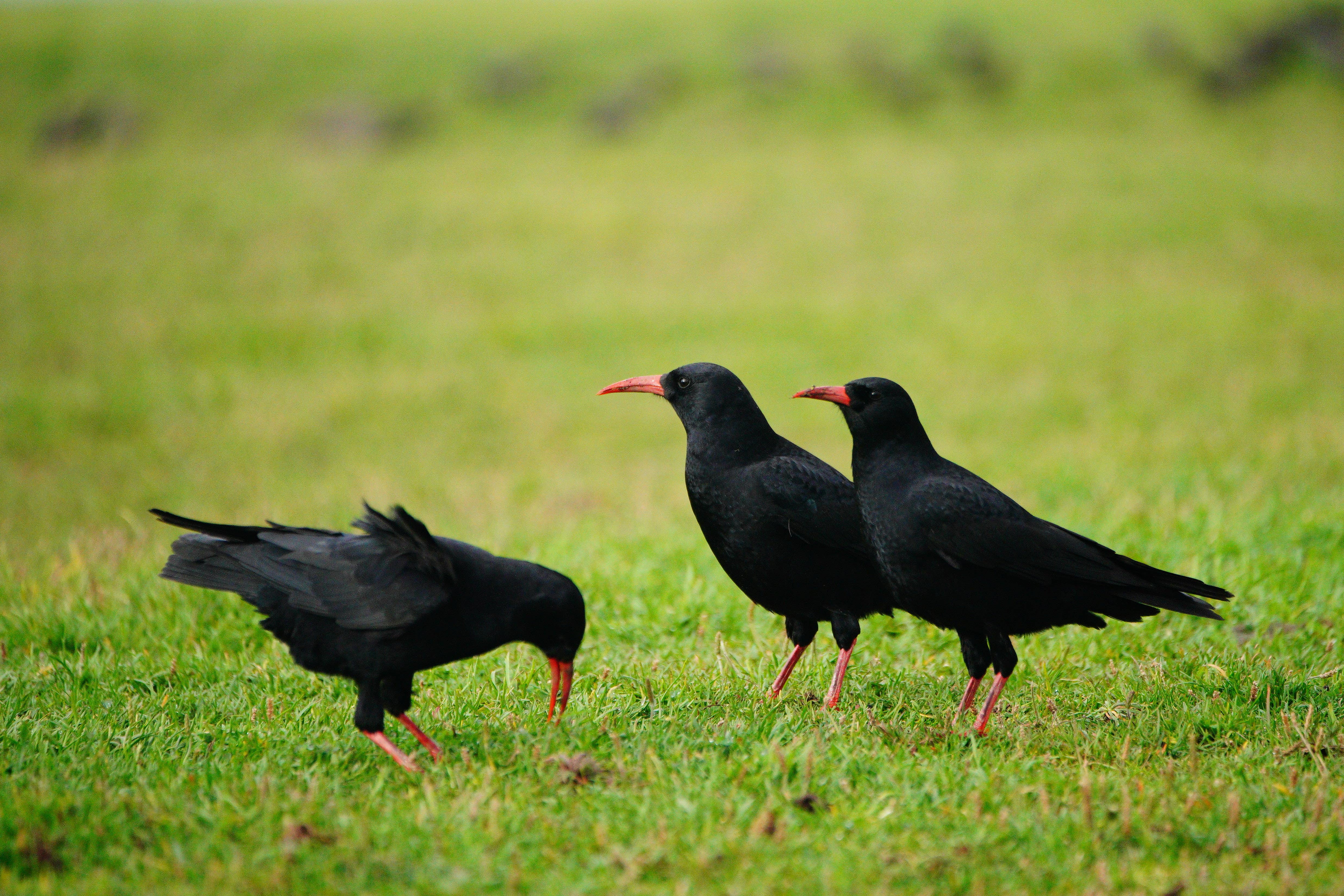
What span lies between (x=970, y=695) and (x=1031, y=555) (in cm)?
67

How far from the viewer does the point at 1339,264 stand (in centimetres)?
1867

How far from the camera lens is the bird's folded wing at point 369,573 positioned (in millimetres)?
4039

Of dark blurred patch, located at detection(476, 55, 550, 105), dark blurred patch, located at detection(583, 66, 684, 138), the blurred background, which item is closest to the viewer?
the blurred background

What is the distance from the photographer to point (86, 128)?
27.4 meters

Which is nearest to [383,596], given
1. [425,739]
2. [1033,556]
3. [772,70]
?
[425,739]

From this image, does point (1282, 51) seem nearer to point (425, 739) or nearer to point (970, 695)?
point (970, 695)

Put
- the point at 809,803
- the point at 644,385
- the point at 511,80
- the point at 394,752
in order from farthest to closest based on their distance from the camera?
the point at 511,80 → the point at 644,385 → the point at 394,752 → the point at 809,803

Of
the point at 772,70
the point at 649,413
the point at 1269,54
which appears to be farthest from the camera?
the point at 772,70

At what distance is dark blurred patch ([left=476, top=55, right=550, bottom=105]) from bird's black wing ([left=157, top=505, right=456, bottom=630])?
2846 cm

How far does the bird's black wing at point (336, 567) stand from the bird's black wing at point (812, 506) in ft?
4.82

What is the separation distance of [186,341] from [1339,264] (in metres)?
18.7

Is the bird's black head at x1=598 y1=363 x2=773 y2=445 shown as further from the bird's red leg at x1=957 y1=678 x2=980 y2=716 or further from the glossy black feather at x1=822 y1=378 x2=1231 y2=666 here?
the bird's red leg at x1=957 y1=678 x2=980 y2=716

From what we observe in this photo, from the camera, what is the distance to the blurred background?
1126 centimetres

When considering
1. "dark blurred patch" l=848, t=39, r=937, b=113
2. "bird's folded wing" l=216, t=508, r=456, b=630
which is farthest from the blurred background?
"bird's folded wing" l=216, t=508, r=456, b=630
